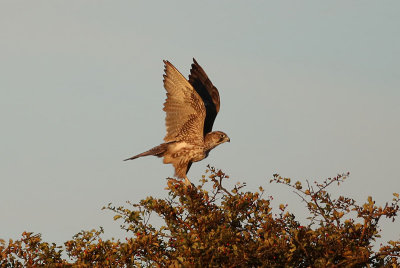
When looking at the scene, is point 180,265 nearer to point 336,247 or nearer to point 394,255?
point 336,247

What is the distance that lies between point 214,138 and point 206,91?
141cm

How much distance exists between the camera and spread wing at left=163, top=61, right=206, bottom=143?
1426 centimetres

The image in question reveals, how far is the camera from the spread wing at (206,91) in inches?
597

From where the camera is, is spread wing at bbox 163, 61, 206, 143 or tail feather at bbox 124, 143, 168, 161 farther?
tail feather at bbox 124, 143, 168, 161

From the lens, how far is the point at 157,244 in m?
9.74

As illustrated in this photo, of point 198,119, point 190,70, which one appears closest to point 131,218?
point 198,119

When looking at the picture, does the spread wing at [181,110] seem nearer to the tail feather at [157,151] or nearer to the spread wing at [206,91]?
the tail feather at [157,151]

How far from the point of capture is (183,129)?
14.6m

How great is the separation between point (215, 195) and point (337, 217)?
1.95 meters

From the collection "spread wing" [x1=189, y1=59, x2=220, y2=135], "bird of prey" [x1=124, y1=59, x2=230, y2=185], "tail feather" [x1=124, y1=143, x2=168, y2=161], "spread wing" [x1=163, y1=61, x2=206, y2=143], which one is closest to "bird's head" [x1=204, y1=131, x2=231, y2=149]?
"bird of prey" [x1=124, y1=59, x2=230, y2=185]

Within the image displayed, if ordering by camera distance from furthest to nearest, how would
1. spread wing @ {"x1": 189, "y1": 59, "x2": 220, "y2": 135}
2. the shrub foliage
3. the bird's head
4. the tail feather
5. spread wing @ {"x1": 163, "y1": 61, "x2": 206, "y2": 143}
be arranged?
spread wing @ {"x1": 189, "y1": 59, "x2": 220, "y2": 135} < the tail feather < the bird's head < spread wing @ {"x1": 163, "y1": 61, "x2": 206, "y2": 143} < the shrub foliage

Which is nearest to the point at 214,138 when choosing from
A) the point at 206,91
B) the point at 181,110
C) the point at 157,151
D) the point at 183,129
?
the point at 183,129

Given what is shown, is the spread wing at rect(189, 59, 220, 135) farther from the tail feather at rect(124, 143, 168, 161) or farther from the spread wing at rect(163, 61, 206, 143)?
the tail feather at rect(124, 143, 168, 161)

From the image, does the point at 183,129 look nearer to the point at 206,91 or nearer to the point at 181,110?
the point at 181,110
